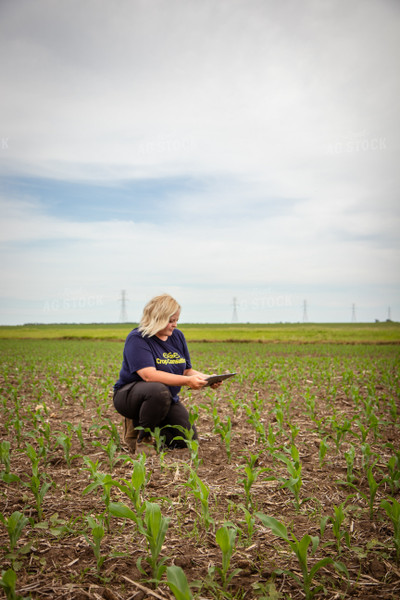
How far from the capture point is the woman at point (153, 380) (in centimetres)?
462

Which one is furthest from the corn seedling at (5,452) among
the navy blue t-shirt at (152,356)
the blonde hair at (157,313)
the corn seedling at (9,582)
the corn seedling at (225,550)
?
the corn seedling at (225,550)

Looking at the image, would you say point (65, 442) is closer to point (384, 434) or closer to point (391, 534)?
point (391, 534)

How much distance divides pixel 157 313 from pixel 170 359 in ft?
2.26

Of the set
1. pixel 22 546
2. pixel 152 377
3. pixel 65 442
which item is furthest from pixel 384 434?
pixel 22 546

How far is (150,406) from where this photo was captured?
4.60 metres

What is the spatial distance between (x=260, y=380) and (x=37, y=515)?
323 inches

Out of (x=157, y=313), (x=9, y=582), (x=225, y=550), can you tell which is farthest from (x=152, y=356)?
(x=9, y=582)

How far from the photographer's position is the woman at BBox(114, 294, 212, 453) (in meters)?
4.62

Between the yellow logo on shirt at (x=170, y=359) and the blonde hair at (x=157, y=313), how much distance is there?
43cm

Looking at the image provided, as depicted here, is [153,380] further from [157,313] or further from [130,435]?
[130,435]

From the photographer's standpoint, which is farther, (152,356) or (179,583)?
(152,356)

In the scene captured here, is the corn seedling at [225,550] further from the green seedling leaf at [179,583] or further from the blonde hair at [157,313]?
the blonde hair at [157,313]

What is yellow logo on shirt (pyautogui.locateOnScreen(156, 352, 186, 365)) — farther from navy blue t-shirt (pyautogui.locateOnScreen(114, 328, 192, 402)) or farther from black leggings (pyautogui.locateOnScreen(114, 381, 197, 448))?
black leggings (pyautogui.locateOnScreen(114, 381, 197, 448))

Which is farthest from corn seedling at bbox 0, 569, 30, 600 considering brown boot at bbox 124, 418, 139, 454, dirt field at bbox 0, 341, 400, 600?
brown boot at bbox 124, 418, 139, 454
